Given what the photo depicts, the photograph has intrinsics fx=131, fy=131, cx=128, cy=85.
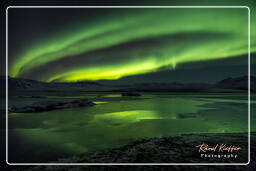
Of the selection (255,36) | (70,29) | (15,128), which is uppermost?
(70,29)

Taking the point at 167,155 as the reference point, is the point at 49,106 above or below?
above

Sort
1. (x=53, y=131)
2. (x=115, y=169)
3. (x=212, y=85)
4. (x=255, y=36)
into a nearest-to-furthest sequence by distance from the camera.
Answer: (x=115, y=169), (x=255, y=36), (x=53, y=131), (x=212, y=85)

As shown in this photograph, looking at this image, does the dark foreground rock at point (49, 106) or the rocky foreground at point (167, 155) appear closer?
the rocky foreground at point (167, 155)

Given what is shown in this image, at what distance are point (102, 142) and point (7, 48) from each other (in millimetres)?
3117

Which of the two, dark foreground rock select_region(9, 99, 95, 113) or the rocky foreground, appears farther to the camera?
dark foreground rock select_region(9, 99, 95, 113)

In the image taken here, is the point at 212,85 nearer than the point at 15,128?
No

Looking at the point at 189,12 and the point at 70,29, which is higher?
the point at 189,12

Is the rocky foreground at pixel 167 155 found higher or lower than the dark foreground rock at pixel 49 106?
lower

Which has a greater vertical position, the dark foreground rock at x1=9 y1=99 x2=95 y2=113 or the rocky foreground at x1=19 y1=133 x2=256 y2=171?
the dark foreground rock at x1=9 y1=99 x2=95 y2=113

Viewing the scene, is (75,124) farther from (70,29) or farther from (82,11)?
(82,11)

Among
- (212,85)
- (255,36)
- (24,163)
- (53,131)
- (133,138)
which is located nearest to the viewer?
(24,163)

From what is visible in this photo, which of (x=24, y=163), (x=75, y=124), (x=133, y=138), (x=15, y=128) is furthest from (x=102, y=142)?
(x=15, y=128)

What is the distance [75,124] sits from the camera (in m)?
3.71

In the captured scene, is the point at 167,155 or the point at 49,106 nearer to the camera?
the point at 167,155
